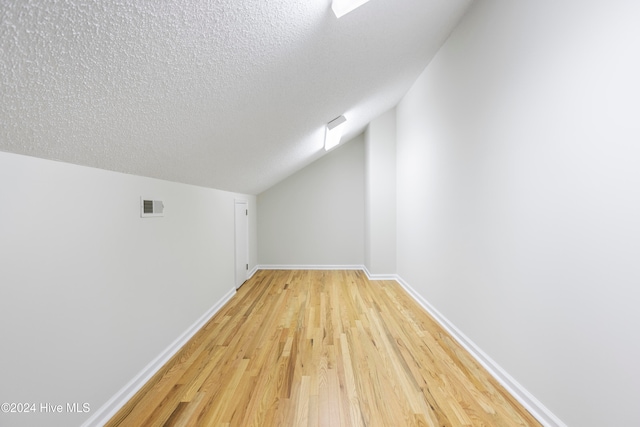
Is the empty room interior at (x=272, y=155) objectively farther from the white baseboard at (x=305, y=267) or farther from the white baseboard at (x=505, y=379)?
the white baseboard at (x=305, y=267)

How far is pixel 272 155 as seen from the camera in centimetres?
294

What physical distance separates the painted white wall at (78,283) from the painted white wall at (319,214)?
2980 millimetres

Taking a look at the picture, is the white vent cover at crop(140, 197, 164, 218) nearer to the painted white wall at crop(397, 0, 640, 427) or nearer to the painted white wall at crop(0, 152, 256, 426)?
the painted white wall at crop(0, 152, 256, 426)

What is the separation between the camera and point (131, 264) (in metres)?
1.63

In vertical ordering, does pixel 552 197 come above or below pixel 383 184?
below

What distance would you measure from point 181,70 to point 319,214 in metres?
4.08

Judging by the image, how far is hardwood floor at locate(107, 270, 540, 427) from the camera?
4.80ft

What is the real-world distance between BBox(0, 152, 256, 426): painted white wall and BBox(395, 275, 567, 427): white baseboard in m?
2.21

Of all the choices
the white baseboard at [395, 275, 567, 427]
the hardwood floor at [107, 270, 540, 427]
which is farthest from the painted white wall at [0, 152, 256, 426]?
the white baseboard at [395, 275, 567, 427]

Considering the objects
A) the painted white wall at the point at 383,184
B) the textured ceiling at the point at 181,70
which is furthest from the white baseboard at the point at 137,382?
the painted white wall at the point at 383,184

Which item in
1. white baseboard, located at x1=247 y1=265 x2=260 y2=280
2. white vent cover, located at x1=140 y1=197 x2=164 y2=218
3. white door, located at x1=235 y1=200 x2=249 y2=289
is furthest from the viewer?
white baseboard, located at x1=247 y1=265 x2=260 y2=280

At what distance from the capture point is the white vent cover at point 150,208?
1749 millimetres

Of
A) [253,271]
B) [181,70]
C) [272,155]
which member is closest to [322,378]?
[181,70]

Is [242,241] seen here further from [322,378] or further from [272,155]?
[322,378]
